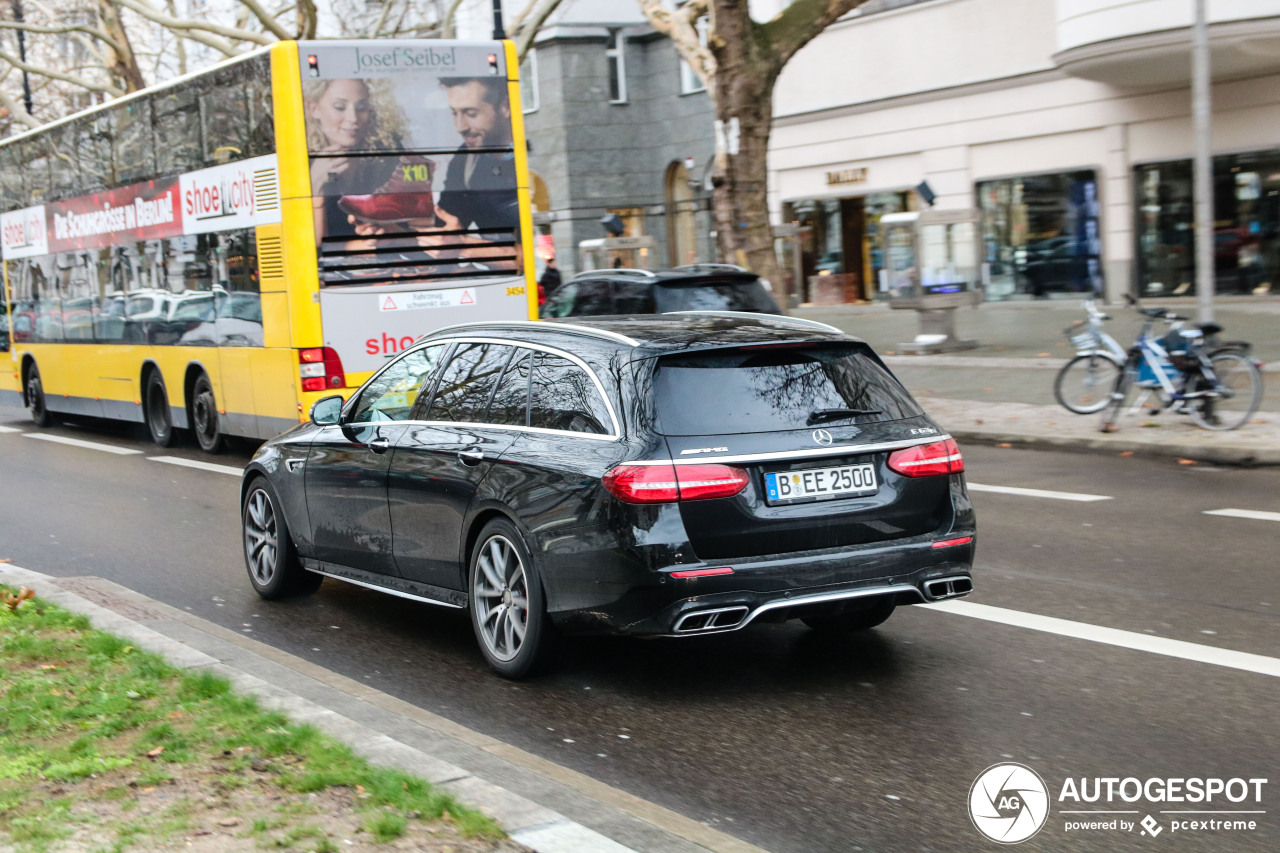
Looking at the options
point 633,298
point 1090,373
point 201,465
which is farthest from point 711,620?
point 201,465

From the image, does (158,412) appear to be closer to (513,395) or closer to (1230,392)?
(1230,392)

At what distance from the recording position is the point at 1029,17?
26.5m

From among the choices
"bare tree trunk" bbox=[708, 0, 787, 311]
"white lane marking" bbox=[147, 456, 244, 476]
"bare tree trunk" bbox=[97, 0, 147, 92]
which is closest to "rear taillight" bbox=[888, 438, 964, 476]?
"white lane marking" bbox=[147, 456, 244, 476]

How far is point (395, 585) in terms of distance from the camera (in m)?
7.04

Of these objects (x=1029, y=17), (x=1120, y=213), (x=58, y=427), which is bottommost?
(x=58, y=427)

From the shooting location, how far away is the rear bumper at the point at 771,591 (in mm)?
5465

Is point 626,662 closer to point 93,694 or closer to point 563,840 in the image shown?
point 93,694

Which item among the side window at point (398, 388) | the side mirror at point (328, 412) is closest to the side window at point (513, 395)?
the side window at point (398, 388)

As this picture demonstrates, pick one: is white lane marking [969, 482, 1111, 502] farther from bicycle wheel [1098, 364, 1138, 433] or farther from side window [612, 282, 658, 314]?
side window [612, 282, 658, 314]

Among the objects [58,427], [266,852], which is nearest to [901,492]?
[266,852]

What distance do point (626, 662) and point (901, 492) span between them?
4.81 feet

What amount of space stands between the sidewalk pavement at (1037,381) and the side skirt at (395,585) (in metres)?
7.25

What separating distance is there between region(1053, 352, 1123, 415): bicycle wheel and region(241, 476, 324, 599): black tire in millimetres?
8235

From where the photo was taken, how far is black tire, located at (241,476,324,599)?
7984mm
